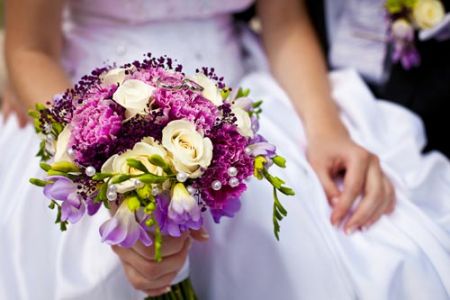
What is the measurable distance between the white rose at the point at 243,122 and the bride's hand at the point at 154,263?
0.62ft

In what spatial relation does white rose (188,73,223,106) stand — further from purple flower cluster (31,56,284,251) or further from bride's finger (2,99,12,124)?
bride's finger (2,99,12,124)

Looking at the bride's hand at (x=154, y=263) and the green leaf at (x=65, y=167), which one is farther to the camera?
the bride's hand at (x=154, y=263)

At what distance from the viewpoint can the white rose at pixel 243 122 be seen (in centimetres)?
66

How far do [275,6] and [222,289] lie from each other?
0.68m

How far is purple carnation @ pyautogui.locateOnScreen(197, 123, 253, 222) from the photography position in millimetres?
623

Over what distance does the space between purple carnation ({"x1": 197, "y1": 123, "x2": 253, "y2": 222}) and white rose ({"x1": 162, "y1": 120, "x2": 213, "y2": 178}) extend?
2 centimetres

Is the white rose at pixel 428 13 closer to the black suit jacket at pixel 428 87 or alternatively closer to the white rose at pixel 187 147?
the black suit jacket at pixel 428 87

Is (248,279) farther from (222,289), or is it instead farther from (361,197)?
(361,197)

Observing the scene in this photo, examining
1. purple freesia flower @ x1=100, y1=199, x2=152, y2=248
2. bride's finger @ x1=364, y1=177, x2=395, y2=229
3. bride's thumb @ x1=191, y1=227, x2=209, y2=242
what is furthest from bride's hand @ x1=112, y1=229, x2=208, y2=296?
bride's finger @ x1=364, y1=177, x2=395, y2=229

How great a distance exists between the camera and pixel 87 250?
88cm

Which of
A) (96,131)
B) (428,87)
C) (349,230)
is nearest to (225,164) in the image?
(96,131)

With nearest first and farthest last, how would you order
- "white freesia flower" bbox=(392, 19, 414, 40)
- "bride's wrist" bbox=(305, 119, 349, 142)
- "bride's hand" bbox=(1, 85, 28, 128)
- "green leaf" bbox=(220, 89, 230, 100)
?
"green leaf" bbox=(220, 89, 230, 100)
"bride's wrist" bbox=(305, 119, 349, 142)
"bride's hand" bbox=(1, 85, 28, 128)
"white freesia flower" bbox=(392, 19, 414, 40)

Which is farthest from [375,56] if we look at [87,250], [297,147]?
[87,250]

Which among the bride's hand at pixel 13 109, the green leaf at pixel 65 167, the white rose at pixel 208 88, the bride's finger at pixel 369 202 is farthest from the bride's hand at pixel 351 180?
the bride's hand at pixel 13 109
